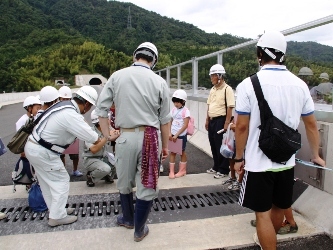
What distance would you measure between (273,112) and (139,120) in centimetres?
128

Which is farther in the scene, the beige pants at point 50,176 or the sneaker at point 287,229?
the beige pants at point 50,176

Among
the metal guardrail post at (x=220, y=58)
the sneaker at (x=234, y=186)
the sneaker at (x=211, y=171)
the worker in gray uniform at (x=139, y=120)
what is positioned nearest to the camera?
the worker in gray uniform at (x=139, y=120)

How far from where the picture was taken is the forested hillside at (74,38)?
62656 millimetres

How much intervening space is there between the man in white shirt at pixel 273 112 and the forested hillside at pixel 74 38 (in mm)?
32956

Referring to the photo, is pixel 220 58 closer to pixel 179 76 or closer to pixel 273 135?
pixel 179 76

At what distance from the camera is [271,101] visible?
8.46ft

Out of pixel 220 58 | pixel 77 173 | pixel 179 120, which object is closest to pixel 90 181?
pixel 77 173

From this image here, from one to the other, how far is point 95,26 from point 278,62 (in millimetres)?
105908

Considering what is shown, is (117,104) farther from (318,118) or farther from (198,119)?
(198,119)

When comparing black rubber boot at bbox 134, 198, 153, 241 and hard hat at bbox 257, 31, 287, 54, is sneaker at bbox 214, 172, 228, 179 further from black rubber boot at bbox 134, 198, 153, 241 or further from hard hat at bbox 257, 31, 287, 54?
hard hat at bbox 257, 31, 287, 54

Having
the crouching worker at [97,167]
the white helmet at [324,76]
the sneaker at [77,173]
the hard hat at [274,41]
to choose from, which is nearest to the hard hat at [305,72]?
the white helmet at [324,76]

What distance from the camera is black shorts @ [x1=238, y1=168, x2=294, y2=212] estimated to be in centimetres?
265

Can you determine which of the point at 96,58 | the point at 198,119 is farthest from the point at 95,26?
the point at 198,119

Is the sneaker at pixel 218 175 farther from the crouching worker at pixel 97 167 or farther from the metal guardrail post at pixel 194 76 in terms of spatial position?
the metal guardrail post at pixel 194 76
